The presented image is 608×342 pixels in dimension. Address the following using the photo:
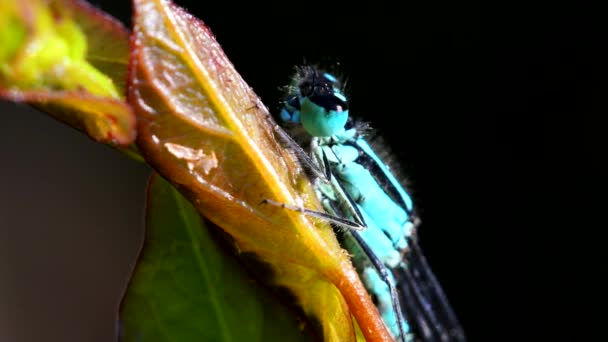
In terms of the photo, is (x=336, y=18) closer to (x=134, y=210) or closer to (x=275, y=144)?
(x=134, y=210)

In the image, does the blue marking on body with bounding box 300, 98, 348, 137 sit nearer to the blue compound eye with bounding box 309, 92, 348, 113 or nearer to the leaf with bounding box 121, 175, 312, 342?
the blue compound eye with bounding box 309, 92, 348, 113

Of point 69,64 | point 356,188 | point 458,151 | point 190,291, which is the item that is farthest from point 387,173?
point 458,151

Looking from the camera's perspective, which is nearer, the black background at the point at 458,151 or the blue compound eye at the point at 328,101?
the blue compound eye at the point at 328,101

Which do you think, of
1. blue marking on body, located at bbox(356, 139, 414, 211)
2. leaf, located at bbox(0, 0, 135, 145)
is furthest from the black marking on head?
leaf, located at bbox(0, 0, 135, 145)

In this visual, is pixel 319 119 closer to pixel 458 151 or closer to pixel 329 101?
pixel 329 101

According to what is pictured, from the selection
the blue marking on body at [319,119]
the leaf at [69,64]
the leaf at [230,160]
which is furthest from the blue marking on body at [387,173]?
the leaf at [69,64]

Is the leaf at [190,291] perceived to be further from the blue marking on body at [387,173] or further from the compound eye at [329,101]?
the blue marking on body at [387,173]
